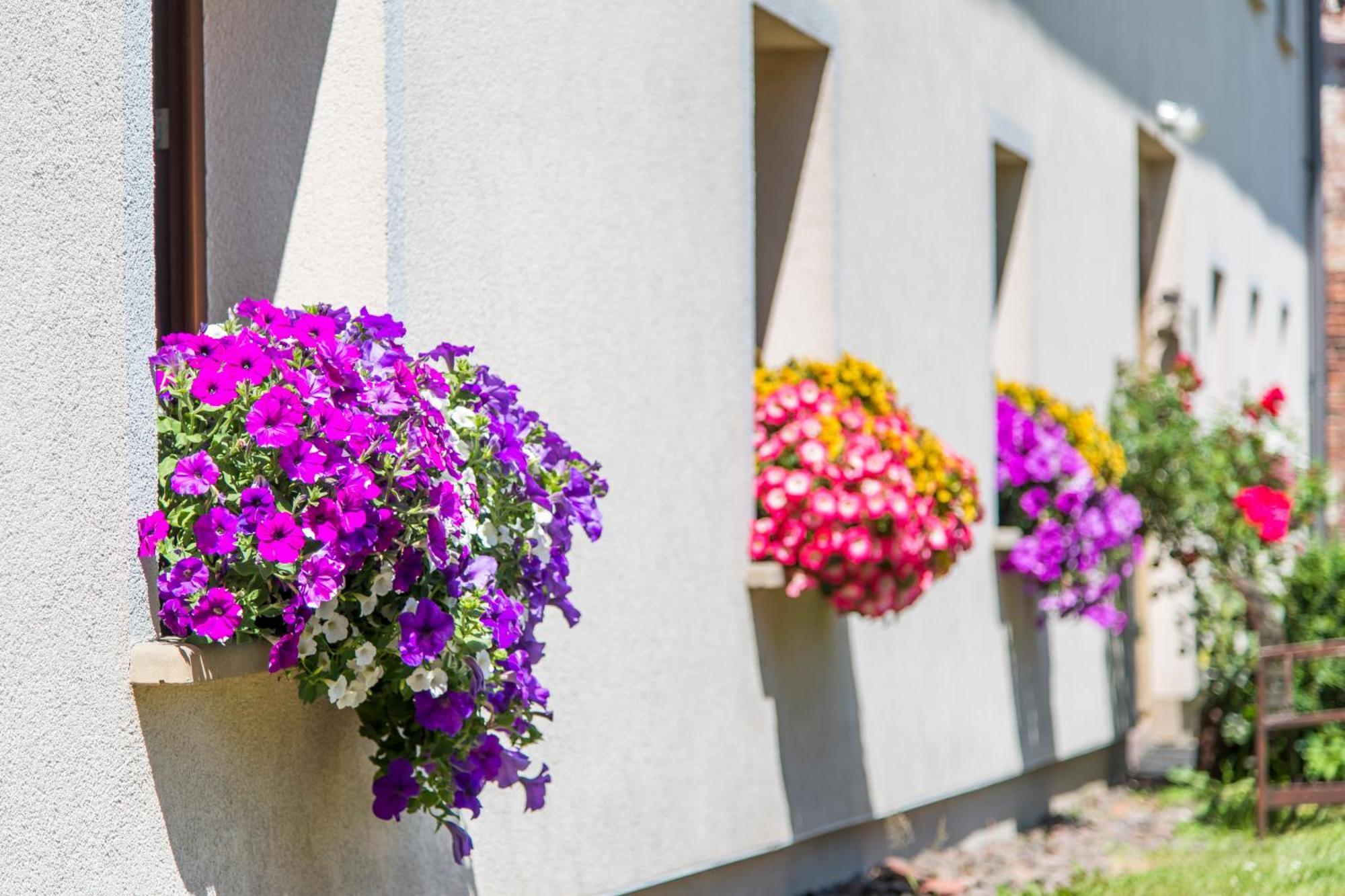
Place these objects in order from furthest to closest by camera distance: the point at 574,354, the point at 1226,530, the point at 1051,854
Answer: the point at 1226,530 → the point at 1051,854 → the point at 574,354

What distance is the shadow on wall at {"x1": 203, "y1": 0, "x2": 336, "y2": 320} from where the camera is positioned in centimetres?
409

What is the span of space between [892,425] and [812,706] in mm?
1016

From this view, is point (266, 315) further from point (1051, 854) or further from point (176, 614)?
point (1051, 854)

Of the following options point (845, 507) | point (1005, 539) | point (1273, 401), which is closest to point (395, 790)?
point (845, 507)

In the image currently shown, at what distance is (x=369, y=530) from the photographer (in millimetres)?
3334

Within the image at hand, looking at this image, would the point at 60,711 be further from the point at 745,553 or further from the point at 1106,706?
the point at 1106,706

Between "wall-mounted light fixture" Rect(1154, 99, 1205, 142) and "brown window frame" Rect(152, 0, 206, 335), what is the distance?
770cm

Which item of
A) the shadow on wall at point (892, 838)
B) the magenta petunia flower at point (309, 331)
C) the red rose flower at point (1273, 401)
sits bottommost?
the shadow on wall at point (892, 838)

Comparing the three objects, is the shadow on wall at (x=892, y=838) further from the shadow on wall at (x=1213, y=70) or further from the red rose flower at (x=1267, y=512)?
the shadow on wall at (x=1213, y=70)

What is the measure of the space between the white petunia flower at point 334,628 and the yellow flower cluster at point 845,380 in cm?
273

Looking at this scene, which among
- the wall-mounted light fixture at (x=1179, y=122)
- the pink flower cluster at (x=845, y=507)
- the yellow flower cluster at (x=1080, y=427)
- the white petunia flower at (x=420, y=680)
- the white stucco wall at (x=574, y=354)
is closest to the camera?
the white stucco wall at (x=574, y=354)

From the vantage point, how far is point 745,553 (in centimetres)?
577

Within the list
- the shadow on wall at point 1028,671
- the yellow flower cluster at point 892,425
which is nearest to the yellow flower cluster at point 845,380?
the yellow flower cluster at point 892,425

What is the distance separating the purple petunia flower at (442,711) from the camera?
3.56m
